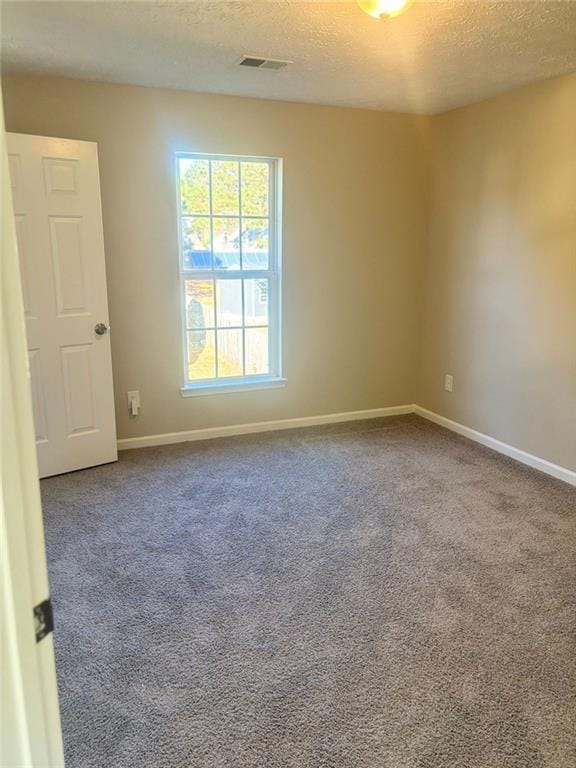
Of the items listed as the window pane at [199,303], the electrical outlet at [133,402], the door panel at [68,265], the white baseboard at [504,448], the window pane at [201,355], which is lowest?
the white baseboard at [504,448]

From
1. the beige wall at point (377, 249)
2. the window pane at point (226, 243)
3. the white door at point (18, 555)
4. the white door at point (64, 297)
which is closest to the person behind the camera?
the white door at point (18, 555)

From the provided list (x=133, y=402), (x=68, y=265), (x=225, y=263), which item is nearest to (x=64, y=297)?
(x=68, y=265)

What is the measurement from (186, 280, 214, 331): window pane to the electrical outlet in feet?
1.99

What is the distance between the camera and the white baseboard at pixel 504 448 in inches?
136

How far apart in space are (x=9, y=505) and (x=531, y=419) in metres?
3.59

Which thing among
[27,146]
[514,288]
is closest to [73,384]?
[27,146]

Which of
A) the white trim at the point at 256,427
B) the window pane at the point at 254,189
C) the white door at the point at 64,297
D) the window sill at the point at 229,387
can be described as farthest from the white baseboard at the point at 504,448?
the white door at the point at 64,297

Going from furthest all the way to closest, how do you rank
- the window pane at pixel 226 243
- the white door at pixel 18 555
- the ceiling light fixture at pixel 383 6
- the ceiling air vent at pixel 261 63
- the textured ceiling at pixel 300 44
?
1. the window pane at pixel 226 243
2. the ceiling air vent at pixel 261 63
3. the textured ceiling at pixel 300 44
4. the ceiling light fixture at pixel 383 6
5. the white door at pixel 18 555

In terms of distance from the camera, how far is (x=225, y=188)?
3887 millimetres

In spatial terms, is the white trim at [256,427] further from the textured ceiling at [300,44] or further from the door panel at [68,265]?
the textured ceiling at [300,44]

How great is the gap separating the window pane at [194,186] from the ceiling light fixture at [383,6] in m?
2.00

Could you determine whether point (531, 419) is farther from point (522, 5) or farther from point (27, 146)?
point (27, 146)

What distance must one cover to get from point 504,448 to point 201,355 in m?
2.30

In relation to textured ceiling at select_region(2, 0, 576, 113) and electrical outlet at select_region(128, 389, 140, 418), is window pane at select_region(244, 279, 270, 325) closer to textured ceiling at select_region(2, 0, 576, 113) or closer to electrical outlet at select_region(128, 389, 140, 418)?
electrical outlet at select_region(128, 389, 140, 418)
